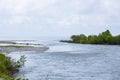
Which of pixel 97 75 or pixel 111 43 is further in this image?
pixel 111 43

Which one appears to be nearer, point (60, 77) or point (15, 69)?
point (60, 77)

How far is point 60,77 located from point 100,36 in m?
150

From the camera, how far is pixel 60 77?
52062 mm

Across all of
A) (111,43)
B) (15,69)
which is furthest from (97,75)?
(111,43)

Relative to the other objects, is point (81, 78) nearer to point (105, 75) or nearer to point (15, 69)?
point (105, 75)

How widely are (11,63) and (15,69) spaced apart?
1.46m

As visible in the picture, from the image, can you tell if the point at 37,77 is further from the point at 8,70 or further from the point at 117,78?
the point at 117,78

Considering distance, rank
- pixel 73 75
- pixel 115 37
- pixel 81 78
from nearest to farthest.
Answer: pixel 81 78 < pixel 73 75 < pixel 115 37

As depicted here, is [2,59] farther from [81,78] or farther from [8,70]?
[81,78]

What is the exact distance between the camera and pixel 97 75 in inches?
2180

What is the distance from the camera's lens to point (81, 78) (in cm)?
5147

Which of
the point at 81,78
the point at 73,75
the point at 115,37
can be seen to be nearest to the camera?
the point at 81,78

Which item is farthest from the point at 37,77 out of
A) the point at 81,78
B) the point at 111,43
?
the point at 111,43

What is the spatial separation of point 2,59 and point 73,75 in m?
12.1
